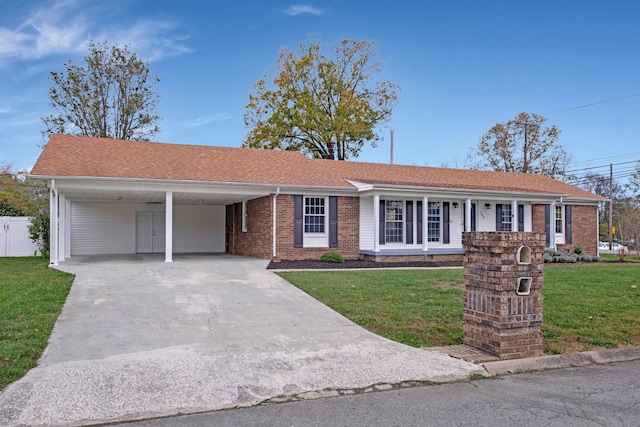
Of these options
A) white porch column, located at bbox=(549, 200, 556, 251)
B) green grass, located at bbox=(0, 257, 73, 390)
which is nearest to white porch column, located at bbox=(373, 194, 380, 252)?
white porch column, located at bbox=(549, 200, 556, 251)

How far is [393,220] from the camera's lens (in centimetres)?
1841

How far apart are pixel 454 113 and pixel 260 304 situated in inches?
867

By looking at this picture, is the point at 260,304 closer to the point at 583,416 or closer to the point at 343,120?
the point at 583,416

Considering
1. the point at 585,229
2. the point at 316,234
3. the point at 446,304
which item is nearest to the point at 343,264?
the point at 316,234

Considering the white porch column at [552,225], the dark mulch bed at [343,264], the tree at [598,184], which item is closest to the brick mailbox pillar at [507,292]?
the dark mulch bed at [343,264]

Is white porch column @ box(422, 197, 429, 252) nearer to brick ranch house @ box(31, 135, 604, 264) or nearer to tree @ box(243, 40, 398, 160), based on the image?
brick ranch house @ box(31, 135, 604, 264)

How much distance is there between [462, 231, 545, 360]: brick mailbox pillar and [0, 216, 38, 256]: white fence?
866 inches

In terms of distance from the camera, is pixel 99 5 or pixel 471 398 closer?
pixel 471 398

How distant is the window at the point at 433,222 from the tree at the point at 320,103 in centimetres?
1591

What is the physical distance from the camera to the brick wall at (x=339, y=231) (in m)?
16.9

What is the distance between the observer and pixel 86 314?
7.83 m

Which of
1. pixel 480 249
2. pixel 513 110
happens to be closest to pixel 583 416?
pixel 480 249

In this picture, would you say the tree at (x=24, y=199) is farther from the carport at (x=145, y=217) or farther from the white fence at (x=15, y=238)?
the carport at (x=145, y=217)

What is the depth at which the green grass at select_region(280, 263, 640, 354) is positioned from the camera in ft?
22.0
